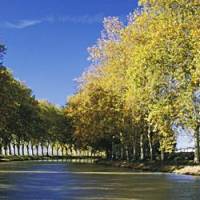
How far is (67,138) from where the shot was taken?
147375mm

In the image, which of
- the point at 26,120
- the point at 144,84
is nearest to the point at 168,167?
the point at 144,84

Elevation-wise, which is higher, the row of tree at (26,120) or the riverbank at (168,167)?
the row of tree at (26,120)

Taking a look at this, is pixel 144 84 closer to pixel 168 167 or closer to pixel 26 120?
pixel 168 167

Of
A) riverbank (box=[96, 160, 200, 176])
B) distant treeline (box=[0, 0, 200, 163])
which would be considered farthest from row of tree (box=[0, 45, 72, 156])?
riverbank (box=[96, 160, 200, 176])

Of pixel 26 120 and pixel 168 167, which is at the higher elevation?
pixel 26 120

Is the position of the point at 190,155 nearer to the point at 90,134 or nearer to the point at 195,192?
the point at 90,134

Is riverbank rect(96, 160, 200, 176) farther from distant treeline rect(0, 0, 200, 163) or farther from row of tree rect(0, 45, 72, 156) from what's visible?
row of tree rect(0, 45, 72, 156)

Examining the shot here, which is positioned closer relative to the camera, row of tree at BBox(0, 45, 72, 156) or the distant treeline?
the distant treeline

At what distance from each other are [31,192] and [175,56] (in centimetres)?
2510

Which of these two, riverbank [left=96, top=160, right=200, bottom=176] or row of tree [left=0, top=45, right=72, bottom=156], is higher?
row of tree [left=0, top=45, right=72, bottom=156]

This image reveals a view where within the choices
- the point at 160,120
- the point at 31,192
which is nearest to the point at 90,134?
the point at 160,120

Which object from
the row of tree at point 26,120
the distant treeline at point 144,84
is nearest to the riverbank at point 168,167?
the distant treeline at point 144,84

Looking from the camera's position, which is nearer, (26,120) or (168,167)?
(168,167)

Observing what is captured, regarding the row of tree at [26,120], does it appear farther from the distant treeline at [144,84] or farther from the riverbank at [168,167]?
the riverbank at [168,167]
